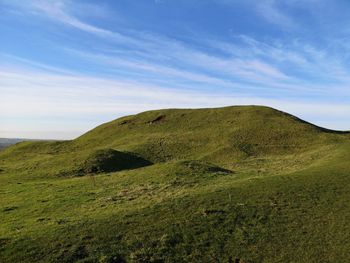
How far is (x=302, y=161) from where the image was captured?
160 ft

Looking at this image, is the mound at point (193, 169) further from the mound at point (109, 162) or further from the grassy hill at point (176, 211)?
the mound at point (109, 162)

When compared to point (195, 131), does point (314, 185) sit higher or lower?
lower

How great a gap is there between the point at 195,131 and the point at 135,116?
23055 mm

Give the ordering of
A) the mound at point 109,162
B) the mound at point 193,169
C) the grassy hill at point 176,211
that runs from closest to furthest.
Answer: the grassy hill at point 176,211
the mound at point 193,169
the mound at point 109,162

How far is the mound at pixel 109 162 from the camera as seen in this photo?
49.6 metres

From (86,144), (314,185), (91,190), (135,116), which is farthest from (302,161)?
(135,116)

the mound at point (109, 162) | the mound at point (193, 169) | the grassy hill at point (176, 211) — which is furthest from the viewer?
the mound at point (109, 162)

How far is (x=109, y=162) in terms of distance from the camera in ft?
171

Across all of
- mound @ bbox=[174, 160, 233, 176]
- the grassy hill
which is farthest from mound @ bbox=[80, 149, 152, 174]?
mound @ bbox=[174, 160, 233, 176]

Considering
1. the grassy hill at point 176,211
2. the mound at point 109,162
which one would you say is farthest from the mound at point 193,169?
the mound at point 109,162

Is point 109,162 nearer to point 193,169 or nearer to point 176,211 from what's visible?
point 193,169

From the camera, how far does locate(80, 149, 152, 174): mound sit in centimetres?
4956

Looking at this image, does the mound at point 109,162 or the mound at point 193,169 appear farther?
the mound at point 109,162

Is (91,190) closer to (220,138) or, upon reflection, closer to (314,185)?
(314,185)
